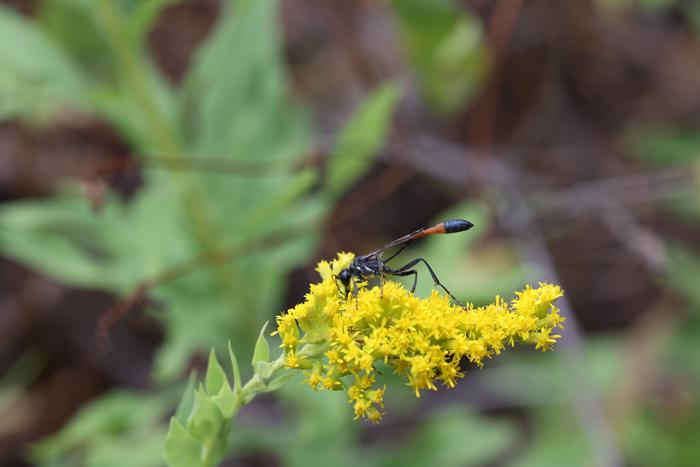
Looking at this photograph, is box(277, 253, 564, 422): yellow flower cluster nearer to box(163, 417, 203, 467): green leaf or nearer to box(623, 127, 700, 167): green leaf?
box(163, 417, 203, 467): green leaf

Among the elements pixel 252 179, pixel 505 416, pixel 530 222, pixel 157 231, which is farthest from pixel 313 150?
pixel 505 416

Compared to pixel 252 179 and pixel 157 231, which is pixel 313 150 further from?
pixel 157 231

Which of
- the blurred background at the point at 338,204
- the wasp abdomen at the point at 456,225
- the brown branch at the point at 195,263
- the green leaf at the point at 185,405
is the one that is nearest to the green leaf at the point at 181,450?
the green leaf at the point at 185,405

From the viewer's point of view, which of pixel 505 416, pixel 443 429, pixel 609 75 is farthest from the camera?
pixel 609 75

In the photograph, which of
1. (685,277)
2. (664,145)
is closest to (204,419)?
(685,277)

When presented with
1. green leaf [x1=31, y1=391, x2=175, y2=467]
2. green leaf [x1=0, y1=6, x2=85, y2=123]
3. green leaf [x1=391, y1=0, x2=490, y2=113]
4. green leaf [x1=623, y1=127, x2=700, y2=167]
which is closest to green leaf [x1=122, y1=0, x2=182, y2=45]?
green leaf [x1=0, y1=6, x2=85, y2=123]
